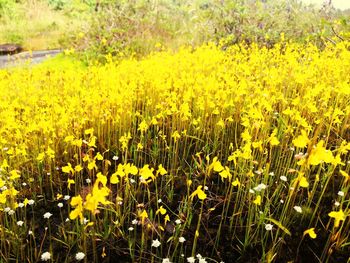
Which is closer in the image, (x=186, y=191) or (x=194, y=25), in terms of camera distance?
(x=186, y=191)

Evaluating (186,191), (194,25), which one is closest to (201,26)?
(194,25)

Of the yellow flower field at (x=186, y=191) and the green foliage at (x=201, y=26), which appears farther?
the green foliage at (x=201, y=26)

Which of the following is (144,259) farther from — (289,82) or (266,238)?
(289,82)

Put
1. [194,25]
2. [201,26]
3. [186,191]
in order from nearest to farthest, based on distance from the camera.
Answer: [186,191], [201,26], [194,25]

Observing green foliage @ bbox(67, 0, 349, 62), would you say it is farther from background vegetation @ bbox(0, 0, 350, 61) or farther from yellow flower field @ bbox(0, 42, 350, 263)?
yellow flower field @ bbox(0, 42, 350, 263)

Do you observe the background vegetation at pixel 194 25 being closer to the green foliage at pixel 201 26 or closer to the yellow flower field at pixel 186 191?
the green foliage at pixel 201 26

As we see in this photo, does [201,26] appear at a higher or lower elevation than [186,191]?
higher

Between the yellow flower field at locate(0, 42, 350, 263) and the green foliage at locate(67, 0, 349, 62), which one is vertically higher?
the green foliage at locate(67, 0, 349, 62)

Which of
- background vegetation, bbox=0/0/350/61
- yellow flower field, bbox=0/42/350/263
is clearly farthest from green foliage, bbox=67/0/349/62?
yellow flower field, bbox=0/42/350/263

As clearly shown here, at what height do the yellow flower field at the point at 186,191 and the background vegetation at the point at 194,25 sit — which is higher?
the background vegetation at the point at 194,25

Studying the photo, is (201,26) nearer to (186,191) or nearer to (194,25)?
(194,25)

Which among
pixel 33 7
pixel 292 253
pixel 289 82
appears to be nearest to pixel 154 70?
pixel 289 82

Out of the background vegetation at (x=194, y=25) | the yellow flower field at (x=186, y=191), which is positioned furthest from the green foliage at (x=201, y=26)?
the yellow flower field at (x=186, y=191)

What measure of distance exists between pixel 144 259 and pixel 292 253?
100 cm
